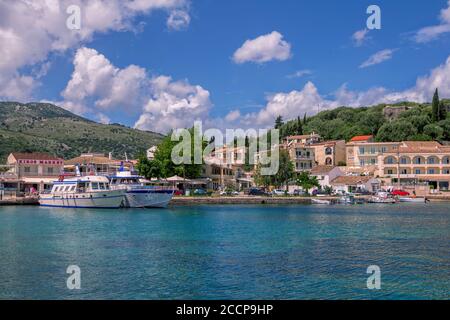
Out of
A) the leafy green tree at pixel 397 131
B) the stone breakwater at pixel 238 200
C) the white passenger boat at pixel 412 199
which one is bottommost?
the white passenger boat at pixel 412 199

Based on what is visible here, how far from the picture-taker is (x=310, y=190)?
298 ft

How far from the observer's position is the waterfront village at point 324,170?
8144 cm

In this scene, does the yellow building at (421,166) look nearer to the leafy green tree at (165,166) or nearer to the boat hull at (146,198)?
the leafy green tree at (165,166)

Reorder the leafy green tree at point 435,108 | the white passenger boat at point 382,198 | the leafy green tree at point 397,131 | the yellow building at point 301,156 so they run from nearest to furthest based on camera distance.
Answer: the white passenger boat at point 382,198 < the yellow building at point 301,156 < the leafy green tree at point 397,131 < the leafy green tree at point 435,108

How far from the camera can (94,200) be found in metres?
61.0

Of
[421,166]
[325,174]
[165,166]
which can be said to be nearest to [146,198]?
[165,166]

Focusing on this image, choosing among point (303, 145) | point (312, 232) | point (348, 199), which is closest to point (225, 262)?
point (312, 232)

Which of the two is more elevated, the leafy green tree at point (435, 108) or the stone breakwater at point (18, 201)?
the leafy green tree at point (435, 108)

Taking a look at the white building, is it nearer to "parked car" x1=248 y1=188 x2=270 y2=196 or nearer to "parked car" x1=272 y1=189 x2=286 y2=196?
"parked car" x1=272 y1=189 x2=286 y2=196

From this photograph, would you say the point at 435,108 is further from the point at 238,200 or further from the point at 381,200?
the point at 238,200

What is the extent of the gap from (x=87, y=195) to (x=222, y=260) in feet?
132

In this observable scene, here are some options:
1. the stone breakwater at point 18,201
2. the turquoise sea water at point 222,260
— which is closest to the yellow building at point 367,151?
the turquoise sea water at point 222,260
